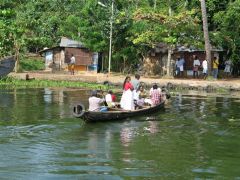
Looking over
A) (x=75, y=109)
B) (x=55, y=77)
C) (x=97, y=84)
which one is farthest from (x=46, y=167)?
(x=55, y=77)

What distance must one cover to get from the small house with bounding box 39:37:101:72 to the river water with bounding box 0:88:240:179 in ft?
70.4

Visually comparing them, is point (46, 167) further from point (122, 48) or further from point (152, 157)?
point (122, 48)

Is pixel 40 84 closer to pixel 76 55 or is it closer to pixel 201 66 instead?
pixel 76 55

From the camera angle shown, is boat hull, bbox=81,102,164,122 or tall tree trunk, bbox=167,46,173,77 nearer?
boat hull, bbox=81,102,164,122

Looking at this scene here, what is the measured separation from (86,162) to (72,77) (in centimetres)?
2715

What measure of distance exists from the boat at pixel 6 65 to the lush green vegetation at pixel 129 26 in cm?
82

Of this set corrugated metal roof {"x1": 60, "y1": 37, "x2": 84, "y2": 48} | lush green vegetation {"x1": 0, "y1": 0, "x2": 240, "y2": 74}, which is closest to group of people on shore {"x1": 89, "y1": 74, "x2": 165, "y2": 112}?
lush green vegetation {"x1": 0, "y1": 0, "x2": 240, "y2": 74}

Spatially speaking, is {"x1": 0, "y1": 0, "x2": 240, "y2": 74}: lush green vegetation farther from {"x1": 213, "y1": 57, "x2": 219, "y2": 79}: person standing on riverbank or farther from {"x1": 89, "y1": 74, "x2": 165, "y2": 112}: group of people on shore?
{"x1": 89, "y1": 74, "x2": 165, "y2": 112}: group of people on shore

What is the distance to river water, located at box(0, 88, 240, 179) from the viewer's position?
12.6 metres

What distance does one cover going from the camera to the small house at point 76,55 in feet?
155

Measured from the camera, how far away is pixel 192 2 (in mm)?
42750

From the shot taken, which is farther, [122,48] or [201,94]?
[122,48]

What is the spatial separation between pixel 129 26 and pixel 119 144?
92.6 ft

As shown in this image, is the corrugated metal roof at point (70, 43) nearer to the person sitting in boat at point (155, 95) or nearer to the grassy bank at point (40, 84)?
the grassy bank at point (40, 84)
